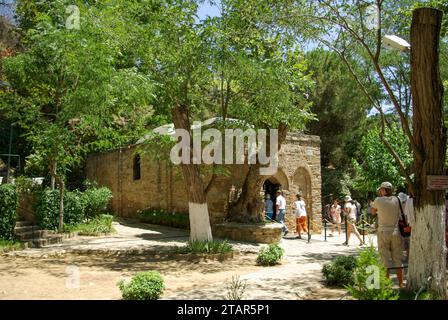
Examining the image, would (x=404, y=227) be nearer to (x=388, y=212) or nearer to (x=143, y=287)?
(x=388, y=212)

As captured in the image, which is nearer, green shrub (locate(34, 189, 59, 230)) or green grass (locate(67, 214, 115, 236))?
green shrub (locate(34, 189, 59, 230))

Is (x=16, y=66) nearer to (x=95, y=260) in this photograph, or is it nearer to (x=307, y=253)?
(x=95, y=260)

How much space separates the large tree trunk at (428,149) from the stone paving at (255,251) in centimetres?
118

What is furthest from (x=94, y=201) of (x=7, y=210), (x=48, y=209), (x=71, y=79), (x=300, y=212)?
(x=300, y=212)

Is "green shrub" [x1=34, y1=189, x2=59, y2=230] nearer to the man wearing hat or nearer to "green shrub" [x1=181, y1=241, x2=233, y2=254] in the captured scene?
"green shrub" [x1=181, y1=241, x2=233, y2=254]

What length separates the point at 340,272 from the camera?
7.68 metres

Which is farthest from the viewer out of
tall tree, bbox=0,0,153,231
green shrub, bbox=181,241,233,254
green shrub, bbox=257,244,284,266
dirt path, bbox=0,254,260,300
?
green shrub, bbox=181,241,233,254

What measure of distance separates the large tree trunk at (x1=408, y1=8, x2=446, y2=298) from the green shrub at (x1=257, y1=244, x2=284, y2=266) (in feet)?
14.7

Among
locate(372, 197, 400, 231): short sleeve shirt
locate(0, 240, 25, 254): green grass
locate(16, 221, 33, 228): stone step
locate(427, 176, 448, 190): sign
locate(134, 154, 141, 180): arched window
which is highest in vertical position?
locate(134, 154, 141, 180): arched window

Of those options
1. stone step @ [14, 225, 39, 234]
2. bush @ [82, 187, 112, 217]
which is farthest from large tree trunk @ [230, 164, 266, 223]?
stone step @ [14, 225, 39, 234]

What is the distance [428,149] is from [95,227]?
12181 millimetres

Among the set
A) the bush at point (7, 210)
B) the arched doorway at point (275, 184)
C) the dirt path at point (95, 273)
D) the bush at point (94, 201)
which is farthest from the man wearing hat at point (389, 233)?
the bush at point (94, 201)

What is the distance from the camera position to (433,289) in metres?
5.90

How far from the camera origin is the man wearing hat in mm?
7035
